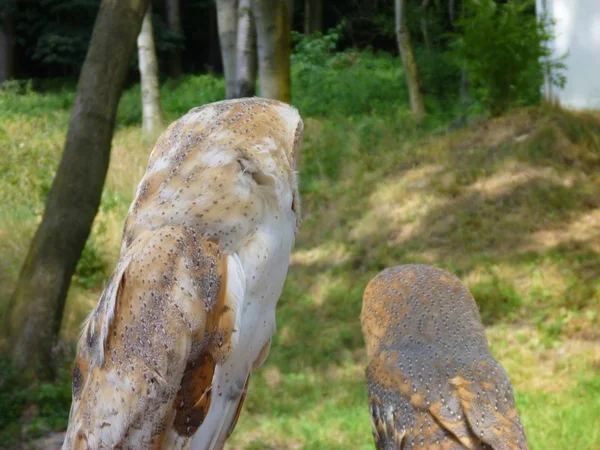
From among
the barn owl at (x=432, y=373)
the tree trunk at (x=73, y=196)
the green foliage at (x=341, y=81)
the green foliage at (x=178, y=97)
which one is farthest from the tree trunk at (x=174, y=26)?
the barn owl at (x=432, y=373)

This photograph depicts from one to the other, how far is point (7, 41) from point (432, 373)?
26165mm

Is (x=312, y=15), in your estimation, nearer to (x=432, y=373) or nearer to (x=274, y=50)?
(x=274, y=50)

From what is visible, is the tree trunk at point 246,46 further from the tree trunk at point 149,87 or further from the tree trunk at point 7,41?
the tree trunk at point 7,41

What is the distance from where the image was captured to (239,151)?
2.50 meters

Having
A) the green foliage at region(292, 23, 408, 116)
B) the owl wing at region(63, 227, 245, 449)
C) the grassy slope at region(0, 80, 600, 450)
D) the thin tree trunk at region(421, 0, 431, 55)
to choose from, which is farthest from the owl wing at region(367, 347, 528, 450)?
the thin tree trunk at region(421, 0, 431, 55)

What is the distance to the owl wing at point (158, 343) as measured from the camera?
2197mm

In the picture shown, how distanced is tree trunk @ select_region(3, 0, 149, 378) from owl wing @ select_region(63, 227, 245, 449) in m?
4.07

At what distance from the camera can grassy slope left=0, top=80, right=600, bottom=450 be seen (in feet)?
21.7

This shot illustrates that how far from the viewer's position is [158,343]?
220cm

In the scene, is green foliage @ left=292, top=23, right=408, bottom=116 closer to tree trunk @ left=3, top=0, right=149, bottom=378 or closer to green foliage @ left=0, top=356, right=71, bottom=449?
tree trunk @ left=3, top=0, right=149, bottom=378

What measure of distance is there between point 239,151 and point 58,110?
1670cm

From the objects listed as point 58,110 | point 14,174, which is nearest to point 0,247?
point 14,174

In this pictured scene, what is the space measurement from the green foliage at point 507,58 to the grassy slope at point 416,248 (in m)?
0.55

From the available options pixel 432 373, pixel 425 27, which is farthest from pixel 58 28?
pixel 432 373
